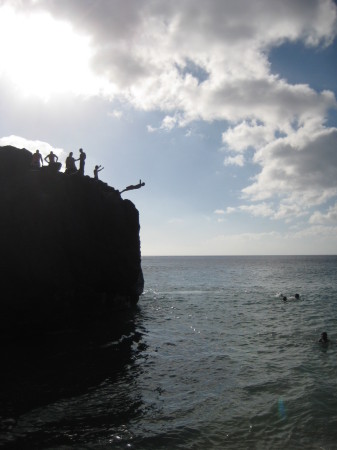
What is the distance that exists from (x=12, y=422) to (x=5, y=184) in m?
17.3

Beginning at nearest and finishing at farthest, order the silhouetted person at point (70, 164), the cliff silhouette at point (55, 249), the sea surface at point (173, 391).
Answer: the sea surface at point (173, 391)
the cliff silhouette at point (55, 249)
the silhouetted person at point (70, 164)

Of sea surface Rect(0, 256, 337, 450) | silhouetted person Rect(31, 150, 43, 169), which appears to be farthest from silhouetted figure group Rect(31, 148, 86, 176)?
sea surface Rect(0, 256, 337, 450)

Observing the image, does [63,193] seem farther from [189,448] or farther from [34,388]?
[189,448]

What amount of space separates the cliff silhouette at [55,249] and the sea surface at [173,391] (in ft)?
8.92

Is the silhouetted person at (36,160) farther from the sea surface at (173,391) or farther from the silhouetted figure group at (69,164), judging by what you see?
the sea surface at (173,391)

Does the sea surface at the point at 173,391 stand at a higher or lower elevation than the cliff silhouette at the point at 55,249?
lower

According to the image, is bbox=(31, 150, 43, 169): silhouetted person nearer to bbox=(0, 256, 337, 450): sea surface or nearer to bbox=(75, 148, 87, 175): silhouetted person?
bbox=(75, 148, 87, 175): silhouetted person

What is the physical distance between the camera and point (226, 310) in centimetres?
3678

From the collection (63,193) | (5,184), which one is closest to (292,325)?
(63,193)

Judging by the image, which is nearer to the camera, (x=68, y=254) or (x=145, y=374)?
(x=145, y=374)

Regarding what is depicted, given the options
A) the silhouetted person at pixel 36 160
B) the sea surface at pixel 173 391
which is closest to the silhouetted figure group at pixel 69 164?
the silhouetted person at pixel 36 160

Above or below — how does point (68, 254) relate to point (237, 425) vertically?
above

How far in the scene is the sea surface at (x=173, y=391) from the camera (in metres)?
10.6

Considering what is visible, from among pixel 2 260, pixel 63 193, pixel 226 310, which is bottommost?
pixel 226 310
